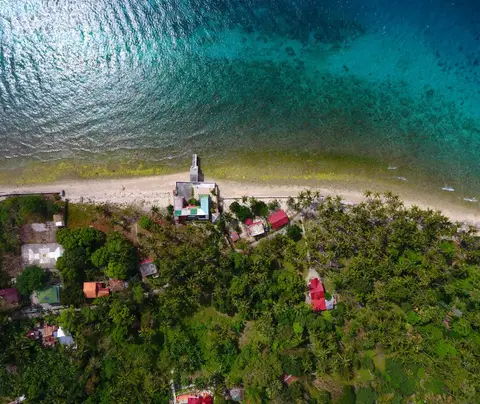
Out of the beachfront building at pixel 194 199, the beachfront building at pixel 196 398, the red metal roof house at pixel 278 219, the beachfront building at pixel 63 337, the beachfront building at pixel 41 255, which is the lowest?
the beachfront building at pixel 196 398

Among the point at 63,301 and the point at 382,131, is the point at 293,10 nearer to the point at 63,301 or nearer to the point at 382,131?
the point at 382,131

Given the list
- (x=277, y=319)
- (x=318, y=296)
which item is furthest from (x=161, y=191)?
(x=318, y=296)

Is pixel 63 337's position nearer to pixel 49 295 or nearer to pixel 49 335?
pixel 49 335

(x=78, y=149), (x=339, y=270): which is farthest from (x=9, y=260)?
(x=339, y=270)

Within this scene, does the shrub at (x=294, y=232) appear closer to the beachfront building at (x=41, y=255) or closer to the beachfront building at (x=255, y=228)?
the beachfront building at (x=255, y=228)

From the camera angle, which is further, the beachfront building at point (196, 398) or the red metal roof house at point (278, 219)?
the red metal roof house at point (278, 219)

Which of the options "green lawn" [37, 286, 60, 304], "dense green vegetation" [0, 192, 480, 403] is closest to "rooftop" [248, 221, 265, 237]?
"dense green vegetation" [0, 192, 480, 403]

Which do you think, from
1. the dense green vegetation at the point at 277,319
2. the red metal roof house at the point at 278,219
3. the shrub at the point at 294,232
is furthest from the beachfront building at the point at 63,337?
the shrub at the point at 294,232
